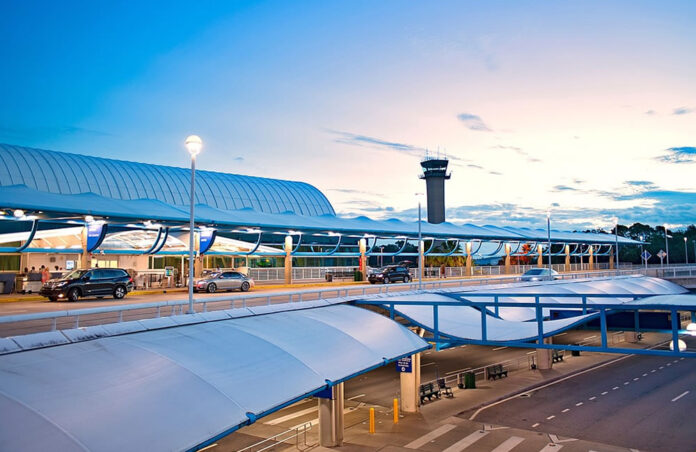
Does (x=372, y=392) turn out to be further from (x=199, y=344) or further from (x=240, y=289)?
(x=199, y=344)

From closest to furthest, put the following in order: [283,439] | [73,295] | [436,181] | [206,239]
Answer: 1. [283,439]
2. [73,295]
3. [206,239]
4. [436,181]

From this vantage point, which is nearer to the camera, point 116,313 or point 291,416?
point 116,313

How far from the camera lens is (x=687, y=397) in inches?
1361

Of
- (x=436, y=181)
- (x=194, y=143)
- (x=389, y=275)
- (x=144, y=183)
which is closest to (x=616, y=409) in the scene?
(x=389, y=275)

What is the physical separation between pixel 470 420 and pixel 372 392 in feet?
24.5

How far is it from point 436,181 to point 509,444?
118861 mm

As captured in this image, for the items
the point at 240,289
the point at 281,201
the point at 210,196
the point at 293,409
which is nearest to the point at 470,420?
the point at 293,409

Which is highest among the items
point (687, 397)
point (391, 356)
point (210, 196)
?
point (210, 196)

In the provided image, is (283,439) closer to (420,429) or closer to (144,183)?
(420,429)

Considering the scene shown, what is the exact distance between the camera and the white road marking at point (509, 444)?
23625 mm

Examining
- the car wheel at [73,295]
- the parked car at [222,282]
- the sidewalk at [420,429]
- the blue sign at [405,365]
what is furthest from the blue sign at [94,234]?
the blue sign at [405,365]

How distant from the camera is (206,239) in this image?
4353cm

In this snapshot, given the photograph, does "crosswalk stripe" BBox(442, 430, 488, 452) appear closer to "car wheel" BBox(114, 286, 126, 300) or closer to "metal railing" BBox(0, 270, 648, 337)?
"metal railing" BBox(0, 270, 648, 337)

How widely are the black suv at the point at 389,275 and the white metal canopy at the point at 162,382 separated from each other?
2927cm
